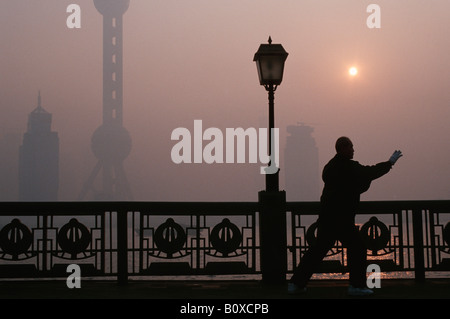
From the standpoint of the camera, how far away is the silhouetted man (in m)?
6.41

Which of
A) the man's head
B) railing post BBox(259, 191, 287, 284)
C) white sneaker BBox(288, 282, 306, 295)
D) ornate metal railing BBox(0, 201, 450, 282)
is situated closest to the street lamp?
railing post BBox(259, 191, 287, 284)

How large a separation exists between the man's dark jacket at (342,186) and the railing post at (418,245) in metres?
2.20

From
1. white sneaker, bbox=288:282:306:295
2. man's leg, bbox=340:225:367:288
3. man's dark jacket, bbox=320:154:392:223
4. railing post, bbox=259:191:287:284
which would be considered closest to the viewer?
man's dark jacket, bbox=320:154:392:223

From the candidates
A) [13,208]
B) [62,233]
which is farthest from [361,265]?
[13,208]

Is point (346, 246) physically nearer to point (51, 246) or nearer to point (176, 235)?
point (176, 235)

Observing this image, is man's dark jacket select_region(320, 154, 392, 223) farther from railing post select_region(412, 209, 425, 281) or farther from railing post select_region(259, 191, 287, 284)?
railing post select_region(412, 209, 425, 281)

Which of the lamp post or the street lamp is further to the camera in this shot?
the street lamp

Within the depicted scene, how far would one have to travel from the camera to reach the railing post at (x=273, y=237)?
7.62 m

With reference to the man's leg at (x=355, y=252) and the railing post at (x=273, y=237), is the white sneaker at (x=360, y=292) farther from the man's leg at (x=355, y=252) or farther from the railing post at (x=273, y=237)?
the railing post at (x=273, y=237)

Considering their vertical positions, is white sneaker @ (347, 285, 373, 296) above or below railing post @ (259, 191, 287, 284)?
below

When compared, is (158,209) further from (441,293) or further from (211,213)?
(441,293)

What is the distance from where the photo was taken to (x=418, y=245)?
8.20 m

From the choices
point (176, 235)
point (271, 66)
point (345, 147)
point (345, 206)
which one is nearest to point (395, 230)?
point (345, 206)

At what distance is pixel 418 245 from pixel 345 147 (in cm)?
284
